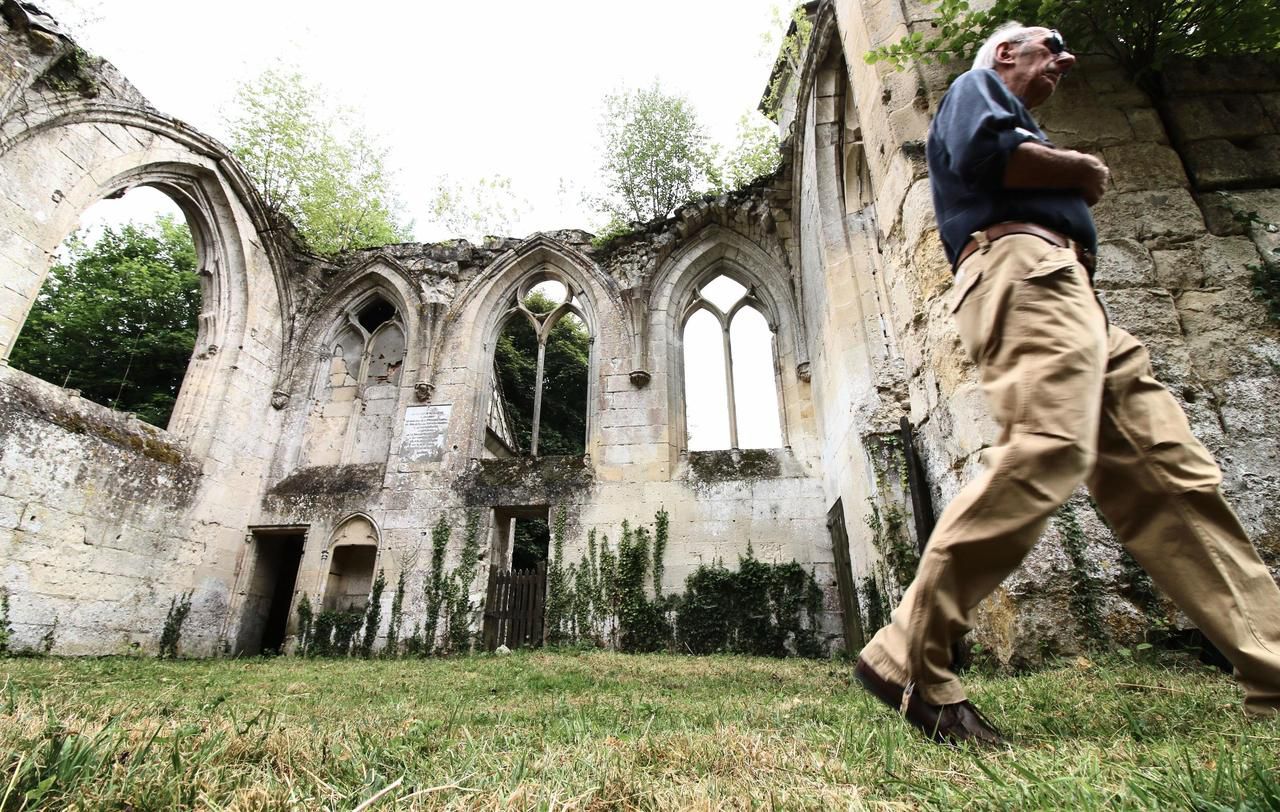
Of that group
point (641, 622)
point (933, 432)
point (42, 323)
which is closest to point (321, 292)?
point (42, 323)

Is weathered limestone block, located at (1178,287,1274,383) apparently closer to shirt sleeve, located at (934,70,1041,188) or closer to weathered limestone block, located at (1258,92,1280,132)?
weathered limestone block, located at (1258,92,1280,132)

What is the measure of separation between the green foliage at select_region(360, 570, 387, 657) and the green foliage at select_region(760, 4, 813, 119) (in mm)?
10039

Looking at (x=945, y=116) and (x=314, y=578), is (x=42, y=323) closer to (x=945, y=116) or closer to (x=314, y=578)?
(x=314, y=578)

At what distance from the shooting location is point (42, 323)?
12.4 metres

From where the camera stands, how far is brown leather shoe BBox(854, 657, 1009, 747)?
1.39 m

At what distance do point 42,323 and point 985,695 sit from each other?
17.0 m

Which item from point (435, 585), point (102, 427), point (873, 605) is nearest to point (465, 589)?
point (435, 585)

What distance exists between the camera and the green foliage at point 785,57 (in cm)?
1005

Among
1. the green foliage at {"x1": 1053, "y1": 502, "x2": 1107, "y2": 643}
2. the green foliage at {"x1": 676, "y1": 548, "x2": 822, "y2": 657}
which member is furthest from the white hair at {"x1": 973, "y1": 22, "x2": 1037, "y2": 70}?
the green foliage at {"x1": 676, "y1": 548, "x2": 822, "y2": 657}

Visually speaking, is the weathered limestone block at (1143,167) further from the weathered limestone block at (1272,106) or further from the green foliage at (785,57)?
the green foliage at (785,57)

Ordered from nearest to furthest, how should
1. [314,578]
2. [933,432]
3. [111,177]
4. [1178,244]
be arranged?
[1178,244], [933,432], [111,177], [314,578]

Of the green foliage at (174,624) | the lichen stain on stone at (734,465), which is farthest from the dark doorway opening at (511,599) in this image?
the green foliage at (174,624)

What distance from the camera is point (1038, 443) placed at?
55.7 inches

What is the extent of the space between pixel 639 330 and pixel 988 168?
785 centimetres
